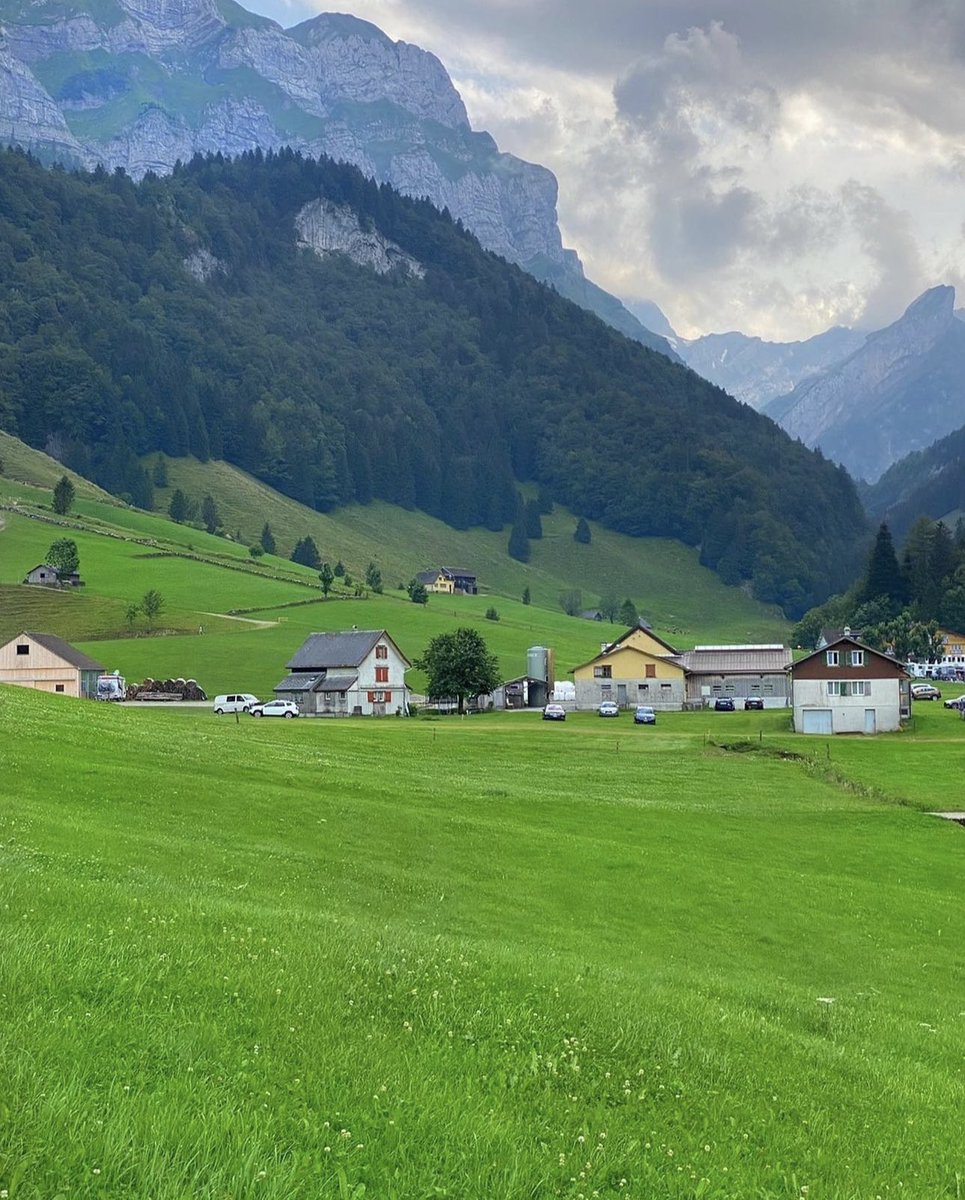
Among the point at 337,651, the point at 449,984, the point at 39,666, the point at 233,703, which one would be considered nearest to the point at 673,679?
the point at 337,651

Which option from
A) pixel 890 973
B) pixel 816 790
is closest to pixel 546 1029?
pixel 890 973

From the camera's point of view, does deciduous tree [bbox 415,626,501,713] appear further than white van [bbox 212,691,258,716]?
Yes

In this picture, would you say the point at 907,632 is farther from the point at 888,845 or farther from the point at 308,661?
the point at 888,845

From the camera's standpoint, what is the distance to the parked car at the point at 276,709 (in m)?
103

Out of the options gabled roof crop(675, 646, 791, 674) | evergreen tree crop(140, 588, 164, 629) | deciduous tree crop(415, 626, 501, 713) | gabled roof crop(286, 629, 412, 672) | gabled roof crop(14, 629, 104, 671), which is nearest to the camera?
gabled roof crop(14, 629, 104, 671)

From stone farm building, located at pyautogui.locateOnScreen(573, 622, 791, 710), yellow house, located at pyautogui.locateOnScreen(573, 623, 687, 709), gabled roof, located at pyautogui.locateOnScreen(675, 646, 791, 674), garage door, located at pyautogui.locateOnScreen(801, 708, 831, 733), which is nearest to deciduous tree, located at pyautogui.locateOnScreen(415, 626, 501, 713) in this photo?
stone farm building, located at pyautogui.locateOnScreen(573, 622, 791, 710)

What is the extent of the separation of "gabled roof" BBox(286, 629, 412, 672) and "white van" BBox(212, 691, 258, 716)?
1379 centimetres

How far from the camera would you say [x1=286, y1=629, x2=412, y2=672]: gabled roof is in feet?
387

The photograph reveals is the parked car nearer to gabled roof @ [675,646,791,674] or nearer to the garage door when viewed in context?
gabled roof @ [675,646,791,674]

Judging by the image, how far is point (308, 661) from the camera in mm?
120312

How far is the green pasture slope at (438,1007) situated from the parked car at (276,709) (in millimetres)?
66517

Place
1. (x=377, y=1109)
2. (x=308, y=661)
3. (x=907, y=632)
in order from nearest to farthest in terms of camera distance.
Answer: (x=377, y=1109) < (x=308, y=661) < (x=907, y=632)

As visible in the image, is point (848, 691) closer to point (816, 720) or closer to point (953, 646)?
point (816, 720)

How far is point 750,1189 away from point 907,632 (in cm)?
17067
